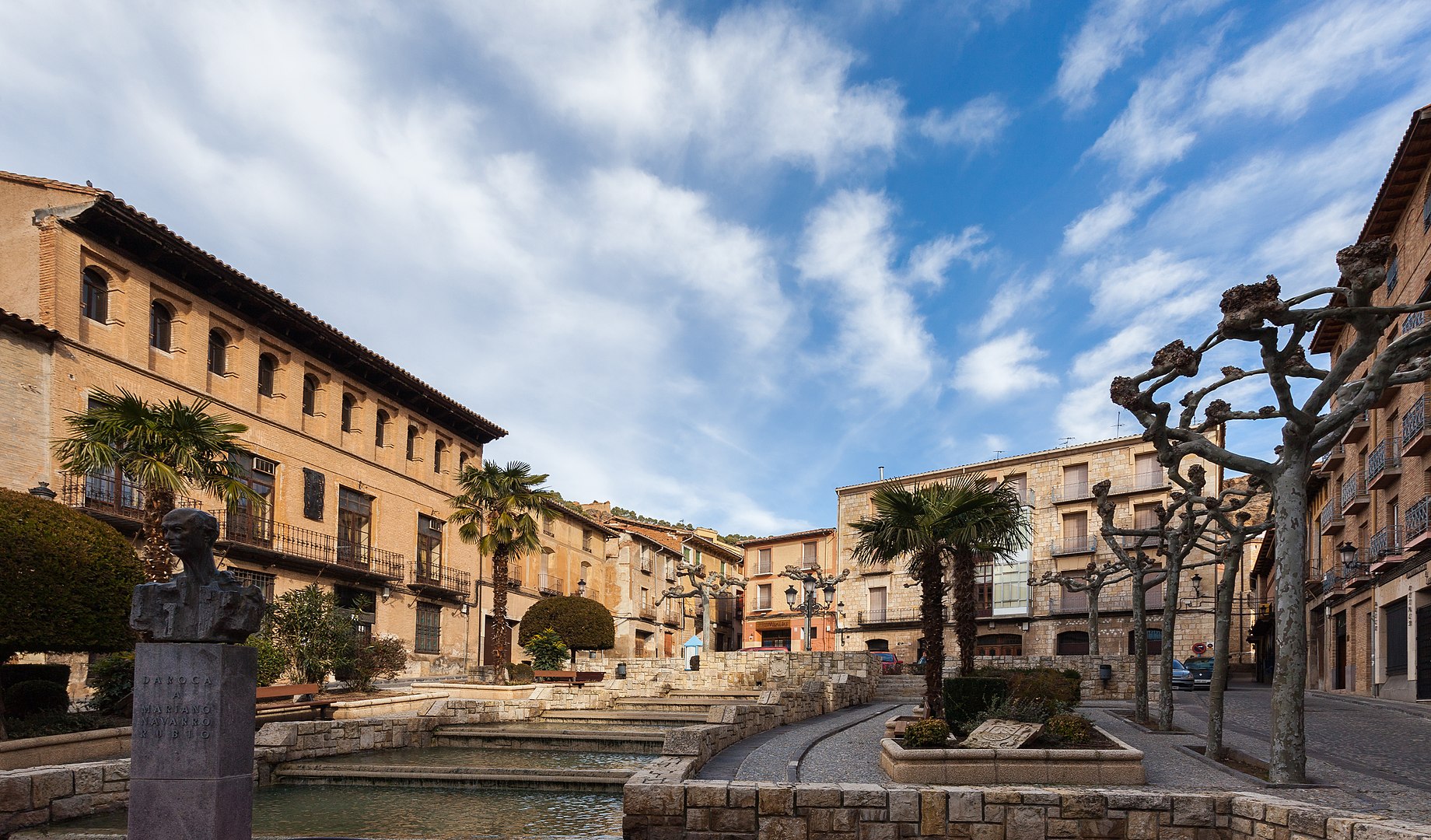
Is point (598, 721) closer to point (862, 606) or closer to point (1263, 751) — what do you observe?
point (1263, 751)

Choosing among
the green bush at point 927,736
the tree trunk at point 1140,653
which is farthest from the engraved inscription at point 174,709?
the tree trunk at point 1140,653

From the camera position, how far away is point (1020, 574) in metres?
49.8

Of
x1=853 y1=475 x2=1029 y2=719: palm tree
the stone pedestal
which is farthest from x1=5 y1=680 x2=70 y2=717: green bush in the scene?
x1=853 y1=475 x2=1029 y2=719: palm tree

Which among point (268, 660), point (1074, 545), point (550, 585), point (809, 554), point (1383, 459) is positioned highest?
point (1383, 459)

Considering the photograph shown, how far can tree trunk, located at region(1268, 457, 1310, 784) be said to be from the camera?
425 inches

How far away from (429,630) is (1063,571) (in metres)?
31.9

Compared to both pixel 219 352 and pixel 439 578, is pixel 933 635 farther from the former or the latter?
pixel 439 578

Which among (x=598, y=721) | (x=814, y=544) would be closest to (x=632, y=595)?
(x=814, y=544)

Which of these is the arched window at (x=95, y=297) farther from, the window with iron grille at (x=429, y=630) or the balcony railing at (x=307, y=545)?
the window with iron grille at (x=429, y=630)

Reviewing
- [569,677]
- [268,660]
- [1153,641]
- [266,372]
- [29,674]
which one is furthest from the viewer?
[1153,641]

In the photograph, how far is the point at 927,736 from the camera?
42.8ft

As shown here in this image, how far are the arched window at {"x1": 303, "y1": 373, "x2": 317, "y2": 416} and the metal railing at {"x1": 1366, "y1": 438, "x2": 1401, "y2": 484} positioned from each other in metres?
34.5

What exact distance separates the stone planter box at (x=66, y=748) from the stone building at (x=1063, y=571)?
35.6 metres

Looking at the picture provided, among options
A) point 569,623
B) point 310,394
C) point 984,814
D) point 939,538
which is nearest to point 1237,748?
point 939,538
